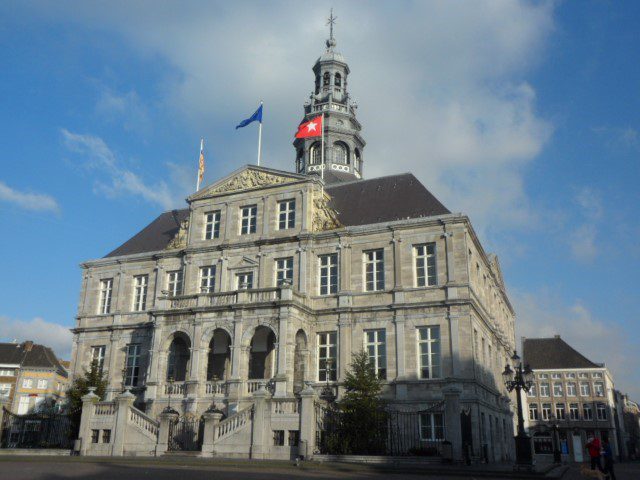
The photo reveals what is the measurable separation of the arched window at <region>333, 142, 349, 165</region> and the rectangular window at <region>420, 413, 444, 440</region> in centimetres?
2418

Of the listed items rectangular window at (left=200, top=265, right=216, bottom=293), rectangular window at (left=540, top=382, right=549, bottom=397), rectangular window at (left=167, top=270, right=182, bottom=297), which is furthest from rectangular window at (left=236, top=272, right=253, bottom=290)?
rectangular window at (left=540, top=382, right=549, bottom=397)

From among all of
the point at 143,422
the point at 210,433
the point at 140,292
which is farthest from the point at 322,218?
the point at 143,422

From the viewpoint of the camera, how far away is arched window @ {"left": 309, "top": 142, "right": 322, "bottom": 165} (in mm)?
48375

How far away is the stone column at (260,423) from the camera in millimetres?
25462

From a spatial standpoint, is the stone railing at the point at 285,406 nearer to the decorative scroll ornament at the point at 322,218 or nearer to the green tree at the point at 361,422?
the green tree at the point at 361,422

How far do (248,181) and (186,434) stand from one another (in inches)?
624

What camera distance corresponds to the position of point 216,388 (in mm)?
31531

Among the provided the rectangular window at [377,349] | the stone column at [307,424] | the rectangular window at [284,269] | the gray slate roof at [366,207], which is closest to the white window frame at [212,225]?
the gray slate roof at [366,207]

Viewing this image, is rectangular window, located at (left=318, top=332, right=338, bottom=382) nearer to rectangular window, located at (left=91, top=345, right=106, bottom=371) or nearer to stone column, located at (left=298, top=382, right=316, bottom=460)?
stone column, located at (left=298, top=382, right=316, bottom=460)

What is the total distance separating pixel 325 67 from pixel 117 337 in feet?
89.9

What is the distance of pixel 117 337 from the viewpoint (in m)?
39.2

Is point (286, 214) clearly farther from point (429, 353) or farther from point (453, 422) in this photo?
point (453, 422)

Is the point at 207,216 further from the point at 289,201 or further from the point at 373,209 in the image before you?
the point at 373,209

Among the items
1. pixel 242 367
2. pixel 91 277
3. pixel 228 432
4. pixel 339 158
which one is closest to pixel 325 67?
pixel 339 158
